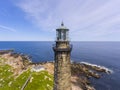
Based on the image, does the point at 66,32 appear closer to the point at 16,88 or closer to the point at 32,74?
the point at 16,88

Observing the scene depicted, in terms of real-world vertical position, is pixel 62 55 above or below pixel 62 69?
above

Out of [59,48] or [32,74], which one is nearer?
[59,48]

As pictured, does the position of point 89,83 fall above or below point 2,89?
below

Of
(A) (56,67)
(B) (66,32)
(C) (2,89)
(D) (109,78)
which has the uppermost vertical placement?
(B) (66,32)

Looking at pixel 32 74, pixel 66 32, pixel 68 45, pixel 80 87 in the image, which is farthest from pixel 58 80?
pixel 80 87

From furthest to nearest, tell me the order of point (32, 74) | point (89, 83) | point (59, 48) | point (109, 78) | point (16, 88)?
Answer: point (109, 78) < point (89, 83) < point (32, 74) < point (16, 88) < point (59, 48)

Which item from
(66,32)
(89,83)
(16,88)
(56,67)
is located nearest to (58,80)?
(56,67)

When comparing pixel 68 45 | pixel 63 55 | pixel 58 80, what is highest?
pixel 68 45

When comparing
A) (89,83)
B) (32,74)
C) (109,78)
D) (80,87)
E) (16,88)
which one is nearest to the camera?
(16,88)

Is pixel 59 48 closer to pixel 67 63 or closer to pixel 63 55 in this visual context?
pixel 63 55
